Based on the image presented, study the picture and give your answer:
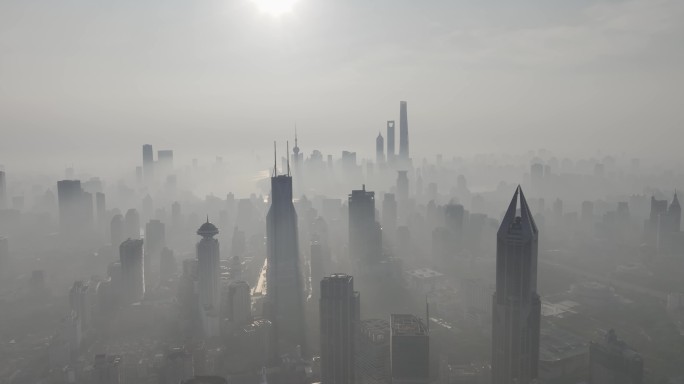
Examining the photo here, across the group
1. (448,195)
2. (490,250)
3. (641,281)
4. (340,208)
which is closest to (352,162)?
(448,195)

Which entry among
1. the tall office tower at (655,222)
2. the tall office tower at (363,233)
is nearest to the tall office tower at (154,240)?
the tall office tower at (363,233)

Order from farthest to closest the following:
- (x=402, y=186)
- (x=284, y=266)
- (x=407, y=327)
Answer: (x=402, y=186), (x=284, y=266), (x=407, y=327)

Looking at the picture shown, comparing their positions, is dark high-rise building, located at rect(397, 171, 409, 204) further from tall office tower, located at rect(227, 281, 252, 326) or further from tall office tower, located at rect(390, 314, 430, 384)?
tall office tower, located at rect(390, 314, 430, 384)

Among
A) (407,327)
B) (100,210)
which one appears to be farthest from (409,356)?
(100,210)

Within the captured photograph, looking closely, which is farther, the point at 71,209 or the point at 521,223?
the point at 71,209

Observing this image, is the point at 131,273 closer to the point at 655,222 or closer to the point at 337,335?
the point at 337,335

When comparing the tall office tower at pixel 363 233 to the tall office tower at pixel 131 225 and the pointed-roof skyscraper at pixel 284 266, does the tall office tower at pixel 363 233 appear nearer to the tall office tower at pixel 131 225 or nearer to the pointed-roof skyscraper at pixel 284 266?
the pointed-roof skyscraper at pixel 284 266
